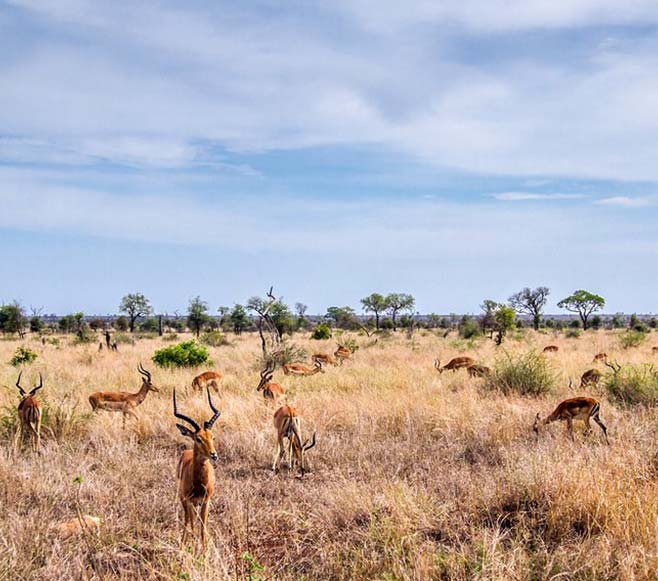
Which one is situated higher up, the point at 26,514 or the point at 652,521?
the point at 652,521

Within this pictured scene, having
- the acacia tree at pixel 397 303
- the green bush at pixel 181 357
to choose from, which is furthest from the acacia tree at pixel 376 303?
the green bush at pixel 181 357

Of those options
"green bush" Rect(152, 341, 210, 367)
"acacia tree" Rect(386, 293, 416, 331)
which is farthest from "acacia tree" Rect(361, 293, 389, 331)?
"green bush" Rect(152, 341, 210, 367)

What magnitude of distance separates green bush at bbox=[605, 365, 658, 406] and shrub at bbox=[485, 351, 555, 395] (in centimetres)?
113

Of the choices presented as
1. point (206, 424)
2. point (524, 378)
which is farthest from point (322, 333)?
point (206, 424)

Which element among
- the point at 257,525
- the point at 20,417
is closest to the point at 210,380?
the point at 20,417

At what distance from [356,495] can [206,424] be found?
1587 mm

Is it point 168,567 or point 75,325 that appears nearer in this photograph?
point 168,567

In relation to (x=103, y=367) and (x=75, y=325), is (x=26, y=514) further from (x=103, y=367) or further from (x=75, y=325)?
(x=75, y=325)

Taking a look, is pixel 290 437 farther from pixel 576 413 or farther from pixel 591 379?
pixel 591 379

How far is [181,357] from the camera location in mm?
17703

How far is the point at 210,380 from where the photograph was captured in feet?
41.5

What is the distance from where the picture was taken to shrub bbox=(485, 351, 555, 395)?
11594 mm

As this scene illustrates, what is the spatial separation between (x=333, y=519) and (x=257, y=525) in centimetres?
67

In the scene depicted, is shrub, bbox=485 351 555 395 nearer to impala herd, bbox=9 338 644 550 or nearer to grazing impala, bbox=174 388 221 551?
impala herd, bbox=9 338 644 550
